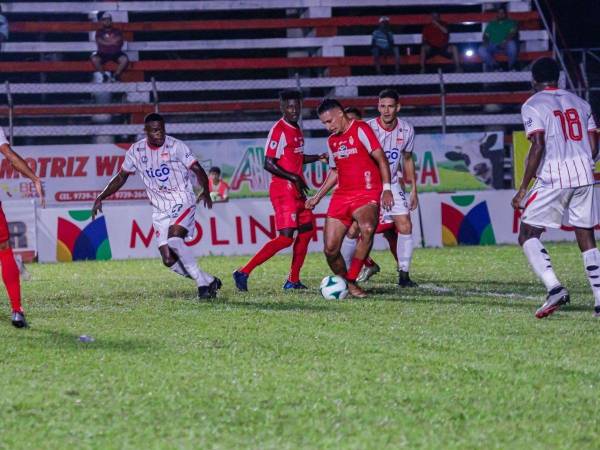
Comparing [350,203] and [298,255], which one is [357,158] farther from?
[298,255]

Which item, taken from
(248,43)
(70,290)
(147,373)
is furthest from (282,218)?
(248,43)

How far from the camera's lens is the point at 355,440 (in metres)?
5.34

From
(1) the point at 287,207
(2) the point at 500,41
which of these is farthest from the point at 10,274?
(2) the point at 500,41

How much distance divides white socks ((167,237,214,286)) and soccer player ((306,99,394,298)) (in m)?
1.29

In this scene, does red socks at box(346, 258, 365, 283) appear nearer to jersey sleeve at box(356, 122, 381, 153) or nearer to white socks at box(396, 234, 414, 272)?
jersey sleeve at box(356, 122, 381, 153)

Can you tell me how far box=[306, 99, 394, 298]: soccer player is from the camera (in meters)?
11.9

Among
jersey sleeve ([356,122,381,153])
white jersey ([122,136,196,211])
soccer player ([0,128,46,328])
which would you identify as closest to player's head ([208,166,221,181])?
white jersey ([122,136,196,211])

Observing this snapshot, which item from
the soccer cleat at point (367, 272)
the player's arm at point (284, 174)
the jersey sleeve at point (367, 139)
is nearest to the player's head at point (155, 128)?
the player's arm at point (284, 174)

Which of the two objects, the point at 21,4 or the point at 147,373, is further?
the point at 21,4

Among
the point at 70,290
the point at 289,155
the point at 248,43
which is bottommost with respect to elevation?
the point at 70,290

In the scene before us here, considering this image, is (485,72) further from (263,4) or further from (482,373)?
(482,373)

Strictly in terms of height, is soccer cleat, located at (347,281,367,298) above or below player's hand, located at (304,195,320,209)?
below

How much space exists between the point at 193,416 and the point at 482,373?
1.94 metres

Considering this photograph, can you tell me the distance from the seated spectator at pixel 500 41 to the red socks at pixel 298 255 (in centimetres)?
1448
